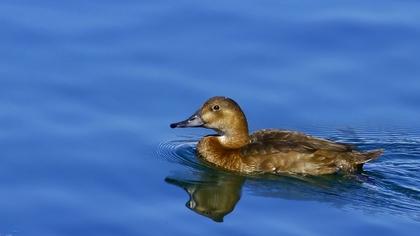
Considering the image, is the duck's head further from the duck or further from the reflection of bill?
the reflection of bill

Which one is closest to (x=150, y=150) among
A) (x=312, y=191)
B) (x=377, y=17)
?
(x=312, y=191)

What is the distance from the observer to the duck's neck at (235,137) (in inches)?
535

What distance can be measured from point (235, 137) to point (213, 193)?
1.25 m

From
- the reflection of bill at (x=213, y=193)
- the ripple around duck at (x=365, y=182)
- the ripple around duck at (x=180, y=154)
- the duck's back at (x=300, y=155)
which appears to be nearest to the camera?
the reflection of bill at (x=213, y=193)

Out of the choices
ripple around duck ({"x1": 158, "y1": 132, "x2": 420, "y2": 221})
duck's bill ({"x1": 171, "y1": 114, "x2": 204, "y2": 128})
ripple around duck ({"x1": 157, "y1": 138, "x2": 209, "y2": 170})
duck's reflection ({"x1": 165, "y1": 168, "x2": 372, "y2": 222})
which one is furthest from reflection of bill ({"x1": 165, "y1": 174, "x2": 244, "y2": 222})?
duck's bill ({"x1": 171, "y1": 114, "x2": 204, "y2": 128})

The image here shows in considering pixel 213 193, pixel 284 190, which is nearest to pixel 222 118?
pixel 213 193

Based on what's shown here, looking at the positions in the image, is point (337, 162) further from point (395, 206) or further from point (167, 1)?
point (167, 1)

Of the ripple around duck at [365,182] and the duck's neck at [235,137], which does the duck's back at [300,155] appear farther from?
the duck's neck at [235,137]

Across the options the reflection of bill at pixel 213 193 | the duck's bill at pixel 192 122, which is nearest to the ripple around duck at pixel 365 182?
the reflection of bill at pixel 213 193

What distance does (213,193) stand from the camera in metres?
12.6

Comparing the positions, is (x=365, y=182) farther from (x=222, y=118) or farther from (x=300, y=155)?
(x=222, y=118)

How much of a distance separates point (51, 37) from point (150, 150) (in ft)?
8.74

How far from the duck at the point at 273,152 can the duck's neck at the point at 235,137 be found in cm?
2

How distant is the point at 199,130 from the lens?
14375 mm
